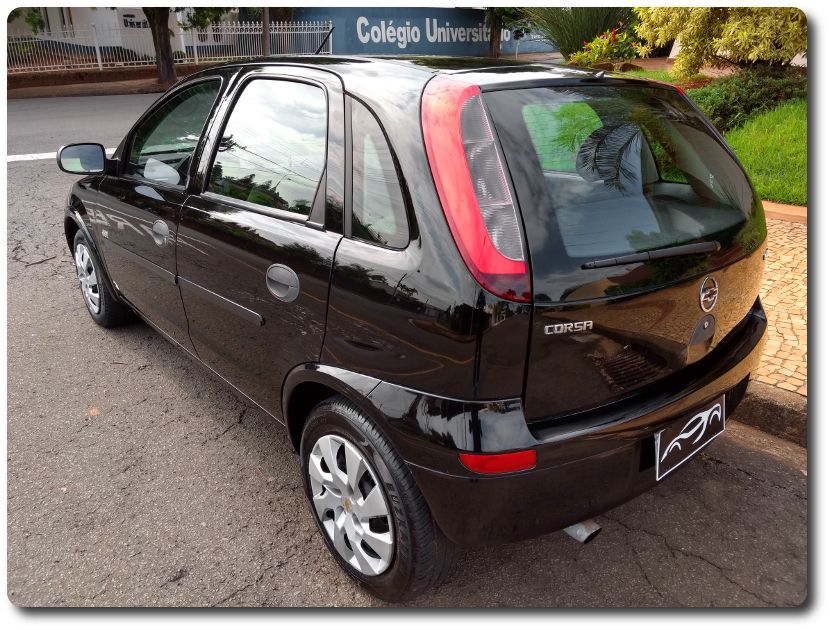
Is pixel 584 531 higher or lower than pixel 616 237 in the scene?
lower

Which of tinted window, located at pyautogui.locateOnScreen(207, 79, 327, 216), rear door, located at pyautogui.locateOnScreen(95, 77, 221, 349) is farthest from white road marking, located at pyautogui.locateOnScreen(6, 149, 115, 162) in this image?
tinted window, located at pyautogui.locateOnScreen(207, 79, 327, 216)

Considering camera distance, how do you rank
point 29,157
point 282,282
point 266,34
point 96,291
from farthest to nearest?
point 266,34, point 29,157, point 96,291, point 282,282

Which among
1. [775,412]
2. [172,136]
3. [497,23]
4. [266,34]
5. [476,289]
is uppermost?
[497,23]

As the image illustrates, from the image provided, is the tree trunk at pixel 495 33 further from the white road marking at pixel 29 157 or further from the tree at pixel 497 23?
the white road marking at pixel 29 157

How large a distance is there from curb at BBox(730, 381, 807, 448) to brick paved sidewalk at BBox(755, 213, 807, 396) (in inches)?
2.8

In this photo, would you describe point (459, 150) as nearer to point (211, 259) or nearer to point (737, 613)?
point (211, 259)

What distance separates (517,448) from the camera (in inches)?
70.6

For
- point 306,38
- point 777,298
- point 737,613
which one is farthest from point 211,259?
point 306,38

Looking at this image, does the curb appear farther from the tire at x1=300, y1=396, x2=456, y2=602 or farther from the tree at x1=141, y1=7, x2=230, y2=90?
the tree at x1=141, y1=7, x2=230, y2=90

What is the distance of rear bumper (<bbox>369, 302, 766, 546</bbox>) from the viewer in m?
1.80

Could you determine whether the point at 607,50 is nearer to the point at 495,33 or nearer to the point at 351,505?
the point at 351,505

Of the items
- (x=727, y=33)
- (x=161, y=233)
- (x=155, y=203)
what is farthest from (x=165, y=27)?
(x=161, y=233)

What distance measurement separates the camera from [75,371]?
3.78m

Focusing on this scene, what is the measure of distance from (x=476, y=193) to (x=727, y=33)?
6978 millimetres
